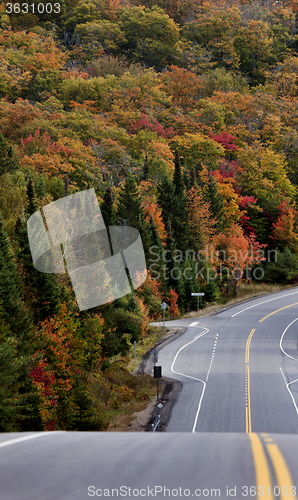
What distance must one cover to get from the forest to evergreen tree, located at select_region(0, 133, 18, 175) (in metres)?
0.11

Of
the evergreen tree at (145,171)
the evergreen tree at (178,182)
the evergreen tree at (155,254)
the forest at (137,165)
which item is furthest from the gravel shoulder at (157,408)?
the evergreen tree at (145,171)

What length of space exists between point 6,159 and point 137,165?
71.7 feet

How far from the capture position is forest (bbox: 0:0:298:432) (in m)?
25.4

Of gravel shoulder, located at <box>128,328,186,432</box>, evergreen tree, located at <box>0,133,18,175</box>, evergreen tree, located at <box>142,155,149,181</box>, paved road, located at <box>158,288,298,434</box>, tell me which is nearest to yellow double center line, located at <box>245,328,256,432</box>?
paved road, located at <box>158,288,298,434</box>

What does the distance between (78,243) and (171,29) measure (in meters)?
80.7

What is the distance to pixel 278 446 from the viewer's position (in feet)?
17.5

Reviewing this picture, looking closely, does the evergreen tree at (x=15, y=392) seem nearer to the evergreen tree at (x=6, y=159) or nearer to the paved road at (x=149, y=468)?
the paved road at (x=149, y=468)

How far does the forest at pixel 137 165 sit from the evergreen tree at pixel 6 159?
0.11 metres

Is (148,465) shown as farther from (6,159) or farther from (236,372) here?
(6,159)

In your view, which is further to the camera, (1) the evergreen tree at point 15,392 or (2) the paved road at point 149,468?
(1) the evergreen tree at point 15,392

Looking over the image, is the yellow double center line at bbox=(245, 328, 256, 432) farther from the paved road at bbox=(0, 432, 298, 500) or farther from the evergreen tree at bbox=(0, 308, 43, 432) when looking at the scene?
the paved road at bbox=(0, 432, 298, 500)

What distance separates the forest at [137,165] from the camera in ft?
83.4

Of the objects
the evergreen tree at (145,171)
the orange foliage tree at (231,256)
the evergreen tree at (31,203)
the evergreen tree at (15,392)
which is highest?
the evergreen tree at (31,203)

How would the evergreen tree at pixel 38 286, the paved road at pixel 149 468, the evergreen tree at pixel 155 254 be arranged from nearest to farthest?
the paved road at pixel 149 468 → the evergreen tree at pixel 38 286 → the evergreen tree at pixel 155 254
